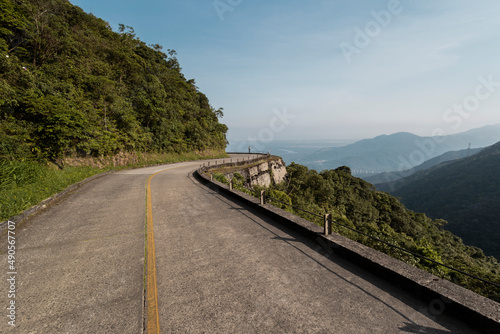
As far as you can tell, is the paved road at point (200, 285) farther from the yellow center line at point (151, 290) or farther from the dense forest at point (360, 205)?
the dense forest at point (360, 205)

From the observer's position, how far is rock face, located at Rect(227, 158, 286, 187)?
21778 millimetres

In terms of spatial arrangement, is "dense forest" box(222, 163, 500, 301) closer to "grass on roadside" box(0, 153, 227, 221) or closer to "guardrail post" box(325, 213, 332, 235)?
"guardrail post" box(325, 213, 332, 235)

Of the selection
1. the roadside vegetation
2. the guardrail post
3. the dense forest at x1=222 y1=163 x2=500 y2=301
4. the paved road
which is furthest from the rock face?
the guardrail post

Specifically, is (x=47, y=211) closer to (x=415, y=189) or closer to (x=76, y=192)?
(x=76, y=192)

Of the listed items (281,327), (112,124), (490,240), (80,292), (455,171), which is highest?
(112,124)

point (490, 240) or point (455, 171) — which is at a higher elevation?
point (455, 171)

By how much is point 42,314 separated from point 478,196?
588ft

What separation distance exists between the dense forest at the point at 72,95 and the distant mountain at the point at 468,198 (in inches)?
4487

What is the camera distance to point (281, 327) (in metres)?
2.61

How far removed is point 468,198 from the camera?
12044 cm

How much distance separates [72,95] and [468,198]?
176737mm

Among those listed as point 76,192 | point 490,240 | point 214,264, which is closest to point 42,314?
point 214,264

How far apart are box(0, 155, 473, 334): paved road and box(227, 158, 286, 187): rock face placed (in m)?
12.9

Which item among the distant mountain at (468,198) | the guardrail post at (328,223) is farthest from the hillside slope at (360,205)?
the distant mountain at (468,198)
